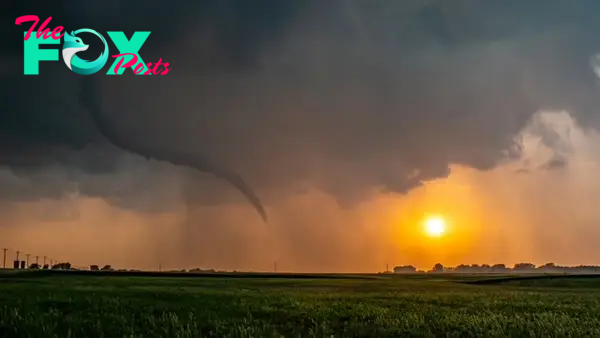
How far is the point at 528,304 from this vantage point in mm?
46094

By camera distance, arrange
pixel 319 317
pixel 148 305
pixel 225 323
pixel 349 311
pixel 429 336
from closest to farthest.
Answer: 1. pixel 429 336
2. pixel 225 323
3. pixel 319 317
4. pixel 349 311
5. pixel 148 305

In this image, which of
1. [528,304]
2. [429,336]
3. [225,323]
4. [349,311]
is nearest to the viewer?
[429,336]

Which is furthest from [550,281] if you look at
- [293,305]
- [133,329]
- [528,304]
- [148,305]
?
[133,329]

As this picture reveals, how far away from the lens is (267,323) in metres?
32.4

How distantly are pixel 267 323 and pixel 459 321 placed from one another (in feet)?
34.8

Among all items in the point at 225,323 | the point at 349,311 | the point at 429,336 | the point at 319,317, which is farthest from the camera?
the point at 349,311

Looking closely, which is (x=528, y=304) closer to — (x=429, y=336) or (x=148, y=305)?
(x=429, y=336)

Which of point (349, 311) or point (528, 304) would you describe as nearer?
point (349, 311)

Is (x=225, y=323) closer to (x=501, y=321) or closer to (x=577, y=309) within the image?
(x=501, y=321)

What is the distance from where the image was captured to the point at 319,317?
1366 inches

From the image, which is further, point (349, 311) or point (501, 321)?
point (349, 311)

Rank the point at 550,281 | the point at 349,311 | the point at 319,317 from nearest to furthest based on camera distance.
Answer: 1. the point at 319,317
2. the point at 349,311
3. the point at 550,281

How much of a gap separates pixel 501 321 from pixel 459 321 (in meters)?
2.33

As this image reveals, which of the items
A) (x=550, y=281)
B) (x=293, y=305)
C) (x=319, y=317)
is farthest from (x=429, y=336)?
(x=550, y=281)
